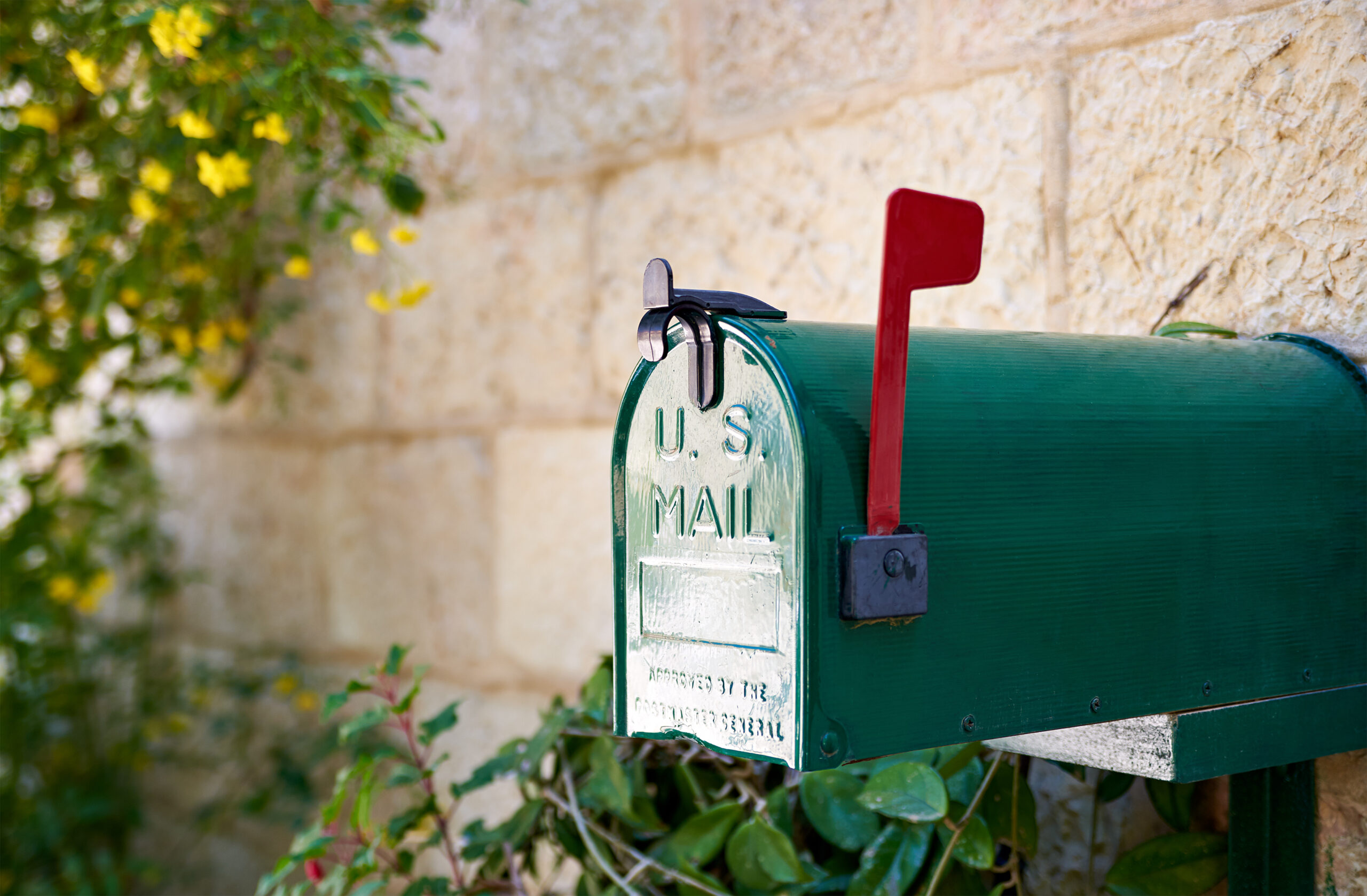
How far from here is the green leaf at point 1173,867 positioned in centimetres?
104

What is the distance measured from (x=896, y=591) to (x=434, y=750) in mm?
1626

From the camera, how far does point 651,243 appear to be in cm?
176

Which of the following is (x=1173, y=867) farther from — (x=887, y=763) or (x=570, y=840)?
(x=570, y=840)

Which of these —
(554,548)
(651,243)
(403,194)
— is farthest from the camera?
(554,548)

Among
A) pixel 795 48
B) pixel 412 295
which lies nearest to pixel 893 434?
pixel 795 48

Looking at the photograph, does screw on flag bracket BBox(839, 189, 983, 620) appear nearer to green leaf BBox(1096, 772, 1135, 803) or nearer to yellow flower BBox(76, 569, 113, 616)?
green leaf BBox(1096, 772, 1135, 803)

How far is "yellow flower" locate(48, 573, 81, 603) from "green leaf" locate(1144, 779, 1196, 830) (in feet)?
6.75

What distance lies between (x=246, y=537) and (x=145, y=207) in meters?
1.02

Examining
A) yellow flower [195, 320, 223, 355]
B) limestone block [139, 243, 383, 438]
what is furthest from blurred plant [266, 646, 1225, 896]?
yellow flower [195, 320, 223, 355]

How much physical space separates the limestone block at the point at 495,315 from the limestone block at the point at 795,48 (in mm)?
326

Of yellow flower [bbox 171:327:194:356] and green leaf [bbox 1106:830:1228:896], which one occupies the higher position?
yellow flower [bbox 171:327:194:356]

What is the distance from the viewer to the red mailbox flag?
0.70 meters

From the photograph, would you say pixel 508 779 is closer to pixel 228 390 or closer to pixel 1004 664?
pixel 228 390

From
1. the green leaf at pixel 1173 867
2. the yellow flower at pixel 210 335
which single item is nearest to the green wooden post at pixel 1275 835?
the green leaf at pixel 1173 867
